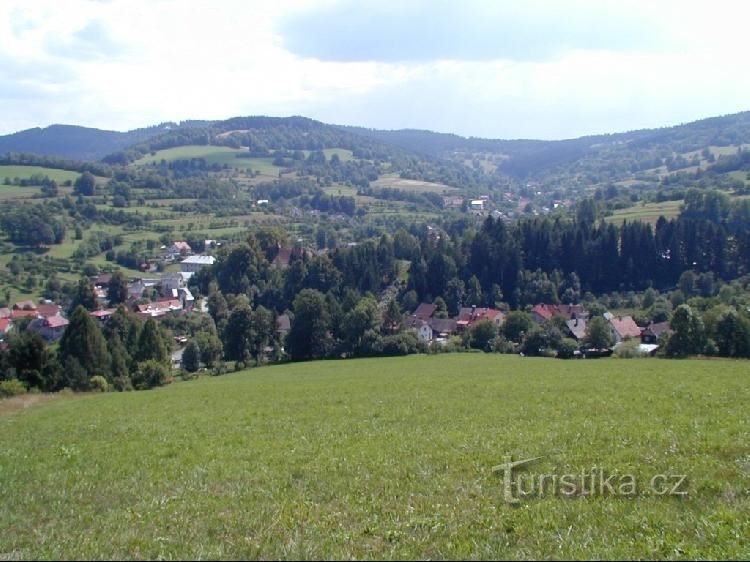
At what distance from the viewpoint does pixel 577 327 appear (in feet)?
249

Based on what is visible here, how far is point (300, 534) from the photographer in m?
8.75

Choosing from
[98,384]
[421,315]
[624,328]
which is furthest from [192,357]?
[624,328]

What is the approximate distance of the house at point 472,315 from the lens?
81.5 m

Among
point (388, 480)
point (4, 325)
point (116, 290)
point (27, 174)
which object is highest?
point (27, 174)

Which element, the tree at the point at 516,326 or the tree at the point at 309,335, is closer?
the tree at the point at 516,326

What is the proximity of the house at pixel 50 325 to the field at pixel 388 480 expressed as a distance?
75280mm

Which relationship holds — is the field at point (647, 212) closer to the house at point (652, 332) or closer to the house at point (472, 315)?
the house at point (472, 315)

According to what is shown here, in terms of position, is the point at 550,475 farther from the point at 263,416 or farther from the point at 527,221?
the point at 527,221

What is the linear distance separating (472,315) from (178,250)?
82560mm

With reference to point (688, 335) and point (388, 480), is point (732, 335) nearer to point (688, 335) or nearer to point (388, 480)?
point (688, 335)

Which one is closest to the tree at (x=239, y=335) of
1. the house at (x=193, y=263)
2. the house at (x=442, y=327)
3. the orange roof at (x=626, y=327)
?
the house at (x=442, y=327)

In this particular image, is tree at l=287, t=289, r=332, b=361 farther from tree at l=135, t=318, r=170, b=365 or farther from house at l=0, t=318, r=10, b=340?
house at l=0, t=318, r=10, b=340

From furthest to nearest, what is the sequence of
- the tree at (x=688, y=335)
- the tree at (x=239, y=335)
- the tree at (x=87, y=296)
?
the tree at (x=87, y=296) → the tree at (x=239, y=335) → the tree at (x=688, y=335)

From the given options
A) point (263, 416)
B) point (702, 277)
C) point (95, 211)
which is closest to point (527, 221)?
point (702, 277)
